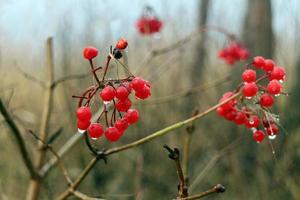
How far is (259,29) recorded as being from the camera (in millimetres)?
5305

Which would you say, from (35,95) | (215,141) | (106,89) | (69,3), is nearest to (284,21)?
(215,141)

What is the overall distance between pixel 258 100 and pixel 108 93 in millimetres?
433

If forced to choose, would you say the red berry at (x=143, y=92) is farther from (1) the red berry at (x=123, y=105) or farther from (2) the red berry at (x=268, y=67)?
(2) the red berry at (x=268, y=67)

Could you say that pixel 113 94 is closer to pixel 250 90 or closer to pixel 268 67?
pixel 250 90

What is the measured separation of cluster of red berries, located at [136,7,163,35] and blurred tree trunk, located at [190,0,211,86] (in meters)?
2.19

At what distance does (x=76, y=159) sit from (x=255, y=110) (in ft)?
9.21

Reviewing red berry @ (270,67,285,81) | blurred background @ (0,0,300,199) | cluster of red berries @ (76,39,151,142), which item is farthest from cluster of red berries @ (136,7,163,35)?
cluster of red berries @ (76,39,151,142)

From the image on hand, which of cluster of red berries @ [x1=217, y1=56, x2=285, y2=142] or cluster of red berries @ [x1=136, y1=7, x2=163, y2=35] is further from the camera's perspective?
cluster of red berries @ [x1=136, y1=7, x2=163, y2=35]

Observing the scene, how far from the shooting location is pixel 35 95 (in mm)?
5820

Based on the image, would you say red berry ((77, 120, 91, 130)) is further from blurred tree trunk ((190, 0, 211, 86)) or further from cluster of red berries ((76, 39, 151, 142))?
blurred tree trunk ((190, 0, 211, 86))

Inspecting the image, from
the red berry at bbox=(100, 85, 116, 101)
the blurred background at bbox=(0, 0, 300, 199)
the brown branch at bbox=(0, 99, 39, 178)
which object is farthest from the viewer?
the blurred background at bbox=(0, 0, 300, 199)

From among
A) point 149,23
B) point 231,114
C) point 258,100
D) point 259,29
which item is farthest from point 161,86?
point 258,100

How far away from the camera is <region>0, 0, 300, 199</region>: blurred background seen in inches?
162

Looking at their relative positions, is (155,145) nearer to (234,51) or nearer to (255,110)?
(234,51)
